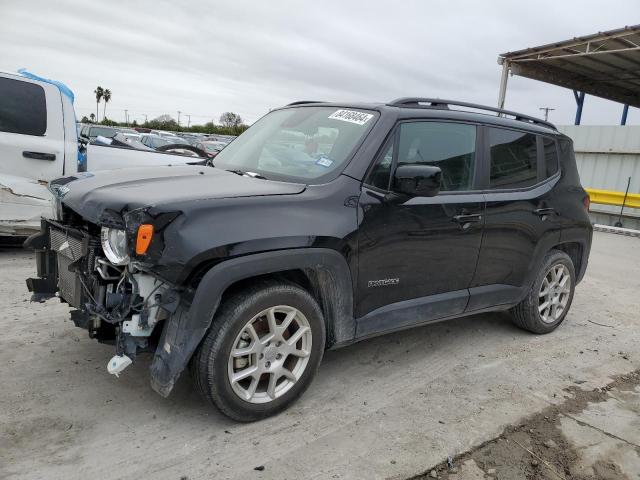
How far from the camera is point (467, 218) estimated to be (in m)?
3.72

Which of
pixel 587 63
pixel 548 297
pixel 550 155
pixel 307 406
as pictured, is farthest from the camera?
pixel 587 63

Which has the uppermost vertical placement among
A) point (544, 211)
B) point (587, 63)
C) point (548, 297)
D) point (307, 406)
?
point (587, 63)

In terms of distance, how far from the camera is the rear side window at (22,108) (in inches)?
218

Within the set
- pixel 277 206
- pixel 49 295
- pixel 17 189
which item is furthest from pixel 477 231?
pixel 17 189

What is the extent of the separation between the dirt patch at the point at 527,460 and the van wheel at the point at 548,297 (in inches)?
57.9

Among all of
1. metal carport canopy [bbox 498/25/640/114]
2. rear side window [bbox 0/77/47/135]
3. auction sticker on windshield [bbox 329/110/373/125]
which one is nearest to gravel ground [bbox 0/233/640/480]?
auction sticker on windshield [bbox 329/110/373/125]

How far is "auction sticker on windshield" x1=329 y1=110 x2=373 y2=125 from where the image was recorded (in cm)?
344

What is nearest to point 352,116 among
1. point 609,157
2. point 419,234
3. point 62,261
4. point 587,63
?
point 419,234

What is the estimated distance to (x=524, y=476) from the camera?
104 inches

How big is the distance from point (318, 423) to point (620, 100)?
2269cm

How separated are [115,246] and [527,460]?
2.43m

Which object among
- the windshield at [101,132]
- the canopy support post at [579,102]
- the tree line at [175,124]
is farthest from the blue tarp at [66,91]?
the tree line at [175,124]

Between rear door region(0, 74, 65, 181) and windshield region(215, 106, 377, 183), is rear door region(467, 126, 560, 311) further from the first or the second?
rear door region(0, 74, 65, 181)

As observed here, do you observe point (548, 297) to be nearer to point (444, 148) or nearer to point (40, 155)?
point (444, 148)
